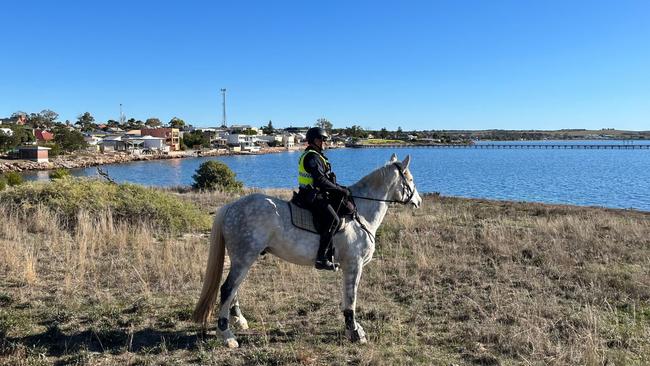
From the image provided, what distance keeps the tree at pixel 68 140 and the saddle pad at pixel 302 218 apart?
101m

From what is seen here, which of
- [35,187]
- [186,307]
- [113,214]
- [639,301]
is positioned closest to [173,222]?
[113,214]

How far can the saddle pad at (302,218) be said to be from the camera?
5.60 m

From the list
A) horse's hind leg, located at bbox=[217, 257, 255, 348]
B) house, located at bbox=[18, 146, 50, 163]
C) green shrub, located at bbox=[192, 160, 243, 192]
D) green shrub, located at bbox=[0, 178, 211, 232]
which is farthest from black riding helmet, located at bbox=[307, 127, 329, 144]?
house, located at bbox=[18, 146, 50, 163]

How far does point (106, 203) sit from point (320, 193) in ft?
30.6

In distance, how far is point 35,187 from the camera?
13977 mm

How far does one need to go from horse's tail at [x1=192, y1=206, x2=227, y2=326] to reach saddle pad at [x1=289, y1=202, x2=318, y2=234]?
0.83 metres

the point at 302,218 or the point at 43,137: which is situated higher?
the point at 43,137

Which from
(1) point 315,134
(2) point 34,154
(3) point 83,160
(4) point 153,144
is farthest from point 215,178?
(4) point 153,144

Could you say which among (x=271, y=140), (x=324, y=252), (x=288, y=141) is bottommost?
(x=324, y=252)

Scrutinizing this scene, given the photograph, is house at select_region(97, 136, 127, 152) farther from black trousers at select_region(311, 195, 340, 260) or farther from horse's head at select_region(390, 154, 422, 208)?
black trousers at select_region(311, 195, 340, 260)

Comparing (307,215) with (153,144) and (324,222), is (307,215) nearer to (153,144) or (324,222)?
(324,222)

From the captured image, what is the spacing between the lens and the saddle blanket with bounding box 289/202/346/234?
5602mm

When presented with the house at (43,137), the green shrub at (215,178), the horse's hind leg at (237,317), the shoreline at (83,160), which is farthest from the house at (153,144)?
the horse's hind leg at (237,317)

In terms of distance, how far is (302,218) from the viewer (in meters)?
5.63
